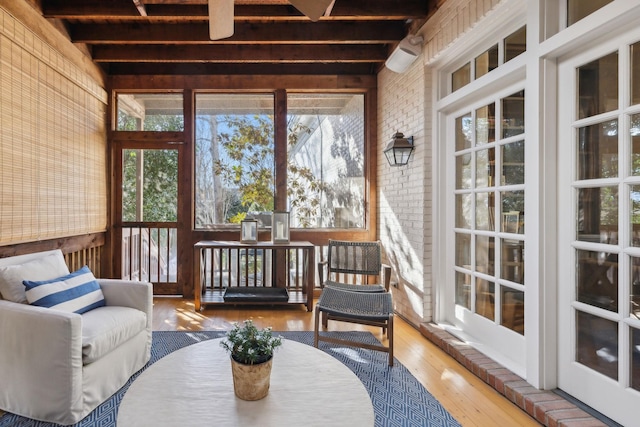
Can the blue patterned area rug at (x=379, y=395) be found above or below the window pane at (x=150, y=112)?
below

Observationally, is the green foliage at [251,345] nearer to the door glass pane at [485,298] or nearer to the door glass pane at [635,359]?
the door glass pane at [635,359]

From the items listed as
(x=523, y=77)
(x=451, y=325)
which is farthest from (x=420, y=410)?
(x=523, y=77)

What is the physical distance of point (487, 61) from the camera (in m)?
2.77

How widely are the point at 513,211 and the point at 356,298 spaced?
135 cm

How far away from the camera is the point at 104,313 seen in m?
2.41

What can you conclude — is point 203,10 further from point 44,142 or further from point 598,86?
point 598,86

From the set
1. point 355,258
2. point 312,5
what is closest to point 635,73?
point 312,5

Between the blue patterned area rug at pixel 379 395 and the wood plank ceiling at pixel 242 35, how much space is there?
2885 millimetres

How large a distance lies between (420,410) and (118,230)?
13.3 ft

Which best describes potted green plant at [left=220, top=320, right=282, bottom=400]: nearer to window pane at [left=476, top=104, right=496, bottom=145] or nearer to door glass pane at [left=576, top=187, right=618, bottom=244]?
door glass pane at [left=576, top=187, right=618, bottom=244]

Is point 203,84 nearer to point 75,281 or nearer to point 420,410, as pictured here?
point 75,281

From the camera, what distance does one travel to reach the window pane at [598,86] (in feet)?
6.08

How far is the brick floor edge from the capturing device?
6.11ft

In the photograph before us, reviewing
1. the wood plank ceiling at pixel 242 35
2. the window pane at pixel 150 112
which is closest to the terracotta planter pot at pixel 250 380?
the wood plank ceiling at pixel 242 35
